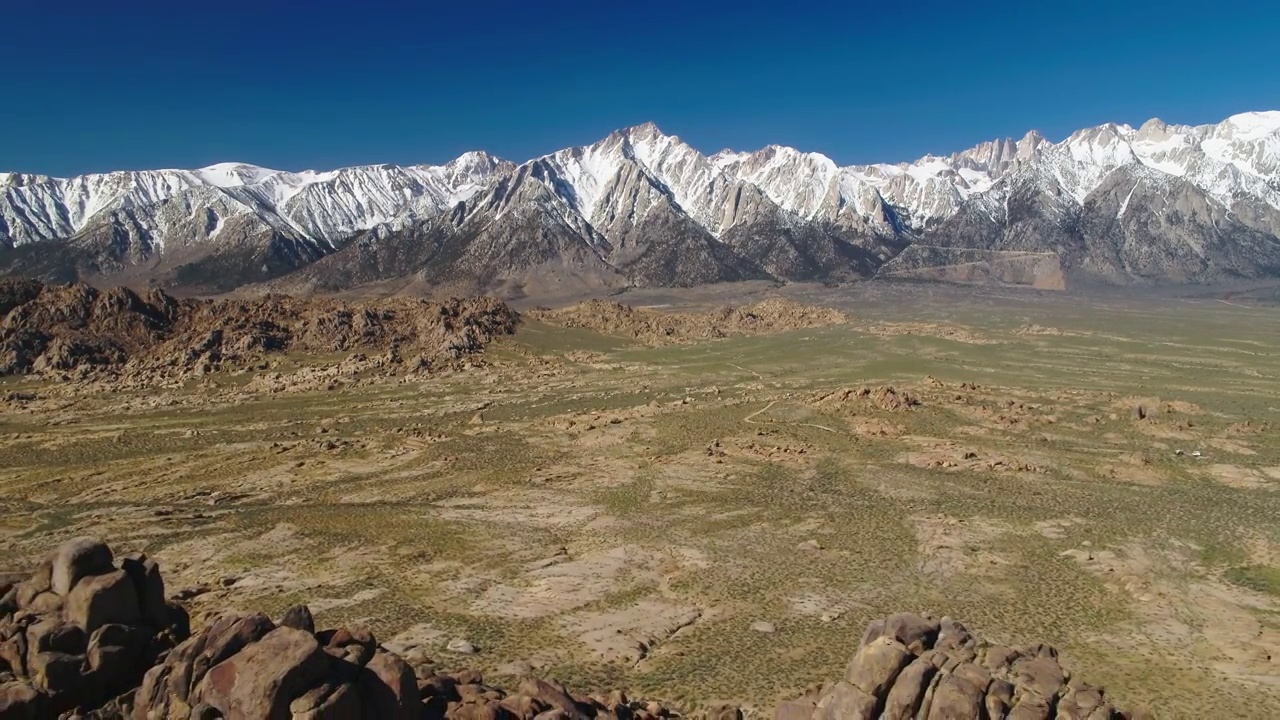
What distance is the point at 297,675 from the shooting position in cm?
1536

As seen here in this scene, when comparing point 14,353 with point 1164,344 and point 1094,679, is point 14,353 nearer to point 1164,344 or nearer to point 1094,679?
point 1094,679

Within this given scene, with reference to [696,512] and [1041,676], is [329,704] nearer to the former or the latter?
[1041,676]

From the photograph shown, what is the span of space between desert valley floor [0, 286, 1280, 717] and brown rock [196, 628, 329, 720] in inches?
313

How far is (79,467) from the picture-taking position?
50.0 metres

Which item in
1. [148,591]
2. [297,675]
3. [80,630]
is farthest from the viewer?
[148,591]

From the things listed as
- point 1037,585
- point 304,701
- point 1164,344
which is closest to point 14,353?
point 304,701

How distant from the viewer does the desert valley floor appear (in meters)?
25.4

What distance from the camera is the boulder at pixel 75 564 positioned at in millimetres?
19188

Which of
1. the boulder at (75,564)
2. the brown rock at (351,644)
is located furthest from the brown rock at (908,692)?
the boulder at (75,564)

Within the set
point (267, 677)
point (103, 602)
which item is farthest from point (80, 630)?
point (267, 677)

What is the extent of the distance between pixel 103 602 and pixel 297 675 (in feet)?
23.4

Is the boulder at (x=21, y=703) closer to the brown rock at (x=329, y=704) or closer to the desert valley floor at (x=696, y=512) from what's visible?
the brown rock at (x=329, y=704)

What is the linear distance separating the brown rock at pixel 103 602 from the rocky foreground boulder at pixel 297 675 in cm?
3

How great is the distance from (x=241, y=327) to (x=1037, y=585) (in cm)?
9647
